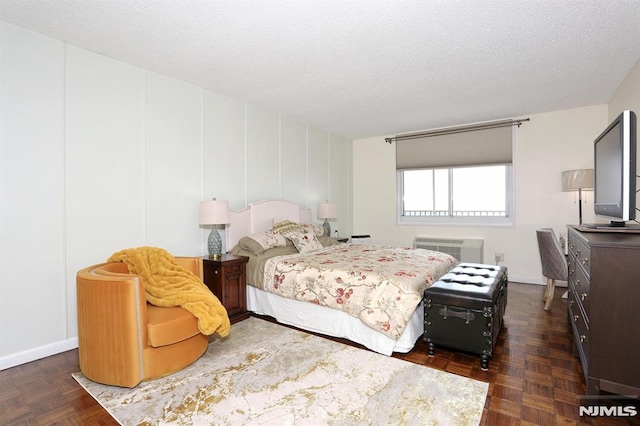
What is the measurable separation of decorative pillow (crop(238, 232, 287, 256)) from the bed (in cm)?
1

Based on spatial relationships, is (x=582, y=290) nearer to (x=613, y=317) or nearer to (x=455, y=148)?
(x=613, y=317)

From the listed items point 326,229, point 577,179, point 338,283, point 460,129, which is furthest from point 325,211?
point 577,179

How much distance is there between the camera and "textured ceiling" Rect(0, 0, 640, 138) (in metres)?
2.23

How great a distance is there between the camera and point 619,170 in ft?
7.07

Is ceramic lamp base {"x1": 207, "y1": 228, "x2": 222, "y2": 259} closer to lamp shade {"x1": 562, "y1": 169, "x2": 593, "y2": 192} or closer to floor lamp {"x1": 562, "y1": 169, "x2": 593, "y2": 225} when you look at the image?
floor lamp {"x1": 562, "y1": 169, "x2": 593, "y2": 225}

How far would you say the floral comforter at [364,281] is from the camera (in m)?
2.55

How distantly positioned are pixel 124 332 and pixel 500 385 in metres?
2.44

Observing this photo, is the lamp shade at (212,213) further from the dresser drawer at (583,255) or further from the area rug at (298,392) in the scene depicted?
the dresser drawer at (583,255)

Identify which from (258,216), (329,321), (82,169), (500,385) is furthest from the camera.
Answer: (258,216)

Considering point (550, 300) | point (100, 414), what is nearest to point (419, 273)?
point (550, 300)

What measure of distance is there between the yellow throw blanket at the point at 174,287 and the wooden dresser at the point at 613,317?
2318mm

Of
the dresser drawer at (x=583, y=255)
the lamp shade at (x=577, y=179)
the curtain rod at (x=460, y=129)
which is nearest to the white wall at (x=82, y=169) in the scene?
the curtain rod at (x=460, y=129)

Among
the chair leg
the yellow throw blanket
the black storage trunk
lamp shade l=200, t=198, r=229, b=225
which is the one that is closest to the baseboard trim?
the yellow throw blanket

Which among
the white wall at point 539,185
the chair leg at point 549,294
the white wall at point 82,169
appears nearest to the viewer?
the white wall at point 82,169
